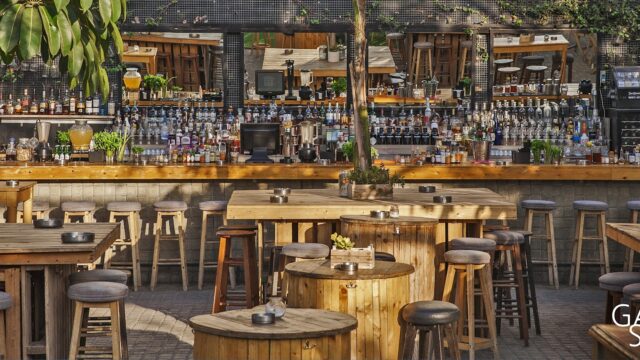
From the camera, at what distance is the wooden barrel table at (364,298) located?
6.80 m

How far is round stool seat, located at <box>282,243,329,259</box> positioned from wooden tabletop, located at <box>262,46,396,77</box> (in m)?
7.52

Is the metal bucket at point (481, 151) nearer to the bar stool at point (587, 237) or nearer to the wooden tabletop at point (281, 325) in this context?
the bar stool at point (587, 237)

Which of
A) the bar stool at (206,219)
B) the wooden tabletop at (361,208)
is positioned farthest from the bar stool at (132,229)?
the wooden tabletop at (361,208)

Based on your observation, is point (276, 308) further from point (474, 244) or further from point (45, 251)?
point (474, 244)

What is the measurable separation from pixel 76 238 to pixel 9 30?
1.49 m

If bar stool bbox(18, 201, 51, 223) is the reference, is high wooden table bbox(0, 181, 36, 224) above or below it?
above

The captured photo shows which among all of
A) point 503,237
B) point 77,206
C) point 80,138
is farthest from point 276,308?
point 80,138

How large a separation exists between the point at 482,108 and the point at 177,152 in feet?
13.2

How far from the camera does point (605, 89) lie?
14.5 meters

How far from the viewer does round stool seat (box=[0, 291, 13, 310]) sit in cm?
686

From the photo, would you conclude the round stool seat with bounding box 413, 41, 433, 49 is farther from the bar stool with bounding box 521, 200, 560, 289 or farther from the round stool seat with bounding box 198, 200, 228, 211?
the round stool seat with bounding box 198, 200, 228, 211

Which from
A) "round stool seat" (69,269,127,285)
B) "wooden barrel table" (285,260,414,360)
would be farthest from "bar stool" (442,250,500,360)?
"round stool seat" (69,269,127,285)

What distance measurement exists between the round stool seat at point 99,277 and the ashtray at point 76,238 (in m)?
0.44

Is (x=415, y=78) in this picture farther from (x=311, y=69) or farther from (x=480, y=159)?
(x=480, y=159)
